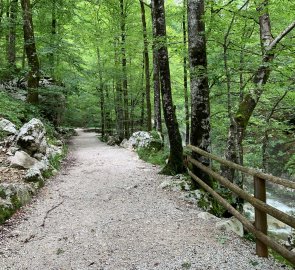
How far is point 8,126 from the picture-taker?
1008 centimetres

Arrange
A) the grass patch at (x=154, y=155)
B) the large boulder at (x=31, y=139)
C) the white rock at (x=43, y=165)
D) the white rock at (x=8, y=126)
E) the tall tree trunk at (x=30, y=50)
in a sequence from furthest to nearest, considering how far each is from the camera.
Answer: the tall tree trunk at (x=30, y=50), the grass patch at (x=154, y=155), the white rock at (x=8, y=126), the large boulder at (x=31, y=139), the white rock at (x=43, y=165)

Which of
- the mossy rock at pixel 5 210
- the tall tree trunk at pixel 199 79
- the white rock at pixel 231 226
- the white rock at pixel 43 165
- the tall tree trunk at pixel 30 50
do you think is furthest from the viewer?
the tall tree trunk at pixel 30 50

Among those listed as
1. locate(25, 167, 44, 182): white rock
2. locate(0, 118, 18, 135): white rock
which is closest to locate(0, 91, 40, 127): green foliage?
locate(0, 118, 18, 135): white rock

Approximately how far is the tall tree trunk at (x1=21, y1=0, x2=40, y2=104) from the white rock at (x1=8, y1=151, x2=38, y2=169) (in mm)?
5359

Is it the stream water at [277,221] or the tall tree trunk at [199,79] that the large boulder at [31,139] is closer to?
the tall tree trunk at [199,79]

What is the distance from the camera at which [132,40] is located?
16.8m

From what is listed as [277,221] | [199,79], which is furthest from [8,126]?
[277,221]

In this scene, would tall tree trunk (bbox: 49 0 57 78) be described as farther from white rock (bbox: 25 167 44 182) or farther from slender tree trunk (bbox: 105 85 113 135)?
white rock (bbox: 25 167 44 182)

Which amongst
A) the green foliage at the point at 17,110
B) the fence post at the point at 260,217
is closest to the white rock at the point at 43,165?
the green foliage at the point at 17,110

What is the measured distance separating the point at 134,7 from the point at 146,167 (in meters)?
12.3

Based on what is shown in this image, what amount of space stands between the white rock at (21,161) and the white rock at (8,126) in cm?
185

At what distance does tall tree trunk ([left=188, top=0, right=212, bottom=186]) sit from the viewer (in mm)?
6590

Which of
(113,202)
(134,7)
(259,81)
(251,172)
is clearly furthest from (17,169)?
(134,7)

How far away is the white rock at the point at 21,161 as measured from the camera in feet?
25.4
